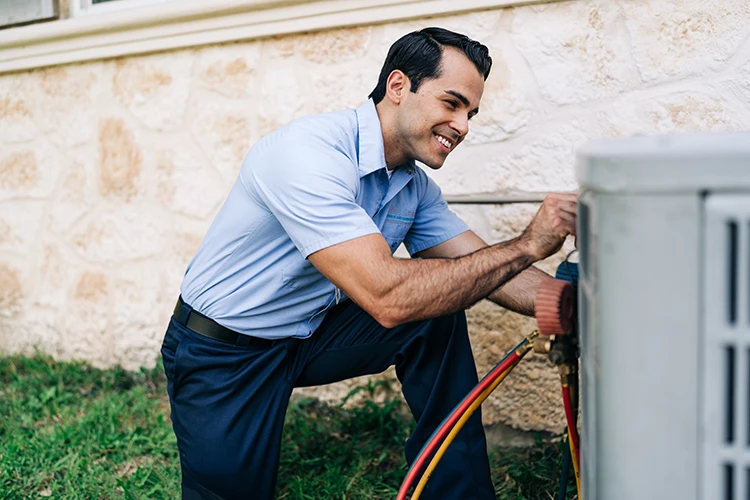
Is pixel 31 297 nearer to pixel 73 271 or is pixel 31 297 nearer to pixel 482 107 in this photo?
pixel 73 271

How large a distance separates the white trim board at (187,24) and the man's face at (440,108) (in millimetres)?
569

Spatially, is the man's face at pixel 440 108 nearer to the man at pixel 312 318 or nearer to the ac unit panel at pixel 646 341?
the man at pixel 312 318

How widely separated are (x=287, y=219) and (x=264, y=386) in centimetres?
54

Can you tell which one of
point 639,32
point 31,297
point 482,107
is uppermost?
point 639,32

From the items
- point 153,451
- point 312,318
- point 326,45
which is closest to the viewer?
point 312,318

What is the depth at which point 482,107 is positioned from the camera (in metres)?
2.63

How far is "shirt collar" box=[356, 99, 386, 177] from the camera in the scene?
207 centimetres

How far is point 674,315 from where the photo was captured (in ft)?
2.97

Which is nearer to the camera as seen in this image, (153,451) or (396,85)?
(396,85)

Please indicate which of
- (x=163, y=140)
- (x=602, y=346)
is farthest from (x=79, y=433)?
(x=602, y=346)

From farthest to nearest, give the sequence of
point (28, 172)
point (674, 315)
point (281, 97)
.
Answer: point (28, 172), point (281, 97), point (674, 315)

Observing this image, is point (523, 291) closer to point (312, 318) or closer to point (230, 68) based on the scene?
point (312, 318)

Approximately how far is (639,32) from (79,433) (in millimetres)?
2451

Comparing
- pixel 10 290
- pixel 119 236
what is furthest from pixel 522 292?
pixel 10 290
